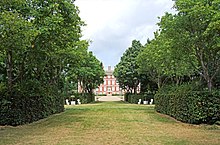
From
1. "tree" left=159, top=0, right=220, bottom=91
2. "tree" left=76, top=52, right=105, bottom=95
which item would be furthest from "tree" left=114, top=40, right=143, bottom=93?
"tree" left=159, top=0, right=220, bottom=91

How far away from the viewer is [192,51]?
46.4 ft

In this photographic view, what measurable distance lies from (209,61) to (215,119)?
9.78 ft

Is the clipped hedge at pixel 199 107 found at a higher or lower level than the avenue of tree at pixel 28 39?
lower

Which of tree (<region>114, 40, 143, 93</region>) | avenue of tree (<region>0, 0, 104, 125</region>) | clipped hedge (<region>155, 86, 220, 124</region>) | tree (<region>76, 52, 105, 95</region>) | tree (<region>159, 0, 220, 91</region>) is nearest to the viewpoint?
avenue of tree (<region>0, 0, 104, 125</region>)

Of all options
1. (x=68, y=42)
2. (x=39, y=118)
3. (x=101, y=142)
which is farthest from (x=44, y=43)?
(x=101, y=142)

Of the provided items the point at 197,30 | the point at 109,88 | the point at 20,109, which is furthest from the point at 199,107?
the point at 109,88

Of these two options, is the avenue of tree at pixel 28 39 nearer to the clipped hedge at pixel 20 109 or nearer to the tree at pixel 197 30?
the clipped hedge at pixel 20 109

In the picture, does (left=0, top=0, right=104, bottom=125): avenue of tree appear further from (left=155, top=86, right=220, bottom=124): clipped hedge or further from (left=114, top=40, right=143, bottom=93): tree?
(left=114, top=40, right=143, bottom=93): tree

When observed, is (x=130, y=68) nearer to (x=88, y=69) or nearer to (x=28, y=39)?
(x=88, y=69)

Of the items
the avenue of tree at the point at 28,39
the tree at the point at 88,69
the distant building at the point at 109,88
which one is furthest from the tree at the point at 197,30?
the distant building at the point at 109,88

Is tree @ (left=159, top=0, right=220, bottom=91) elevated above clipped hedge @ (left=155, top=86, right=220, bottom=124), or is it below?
above

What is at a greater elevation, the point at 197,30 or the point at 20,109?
the point at 197,30

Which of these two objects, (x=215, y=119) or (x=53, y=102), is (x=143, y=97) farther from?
(x=215, y=119)

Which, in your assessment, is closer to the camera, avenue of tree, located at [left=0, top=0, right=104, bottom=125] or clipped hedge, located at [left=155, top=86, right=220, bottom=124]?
avenue of tree, located at [left=0, top=0, right=104, bottom=125]
